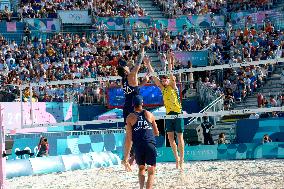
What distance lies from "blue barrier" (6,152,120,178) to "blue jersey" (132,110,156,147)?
6.85 meters

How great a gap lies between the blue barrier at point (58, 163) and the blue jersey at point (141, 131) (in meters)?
6.85

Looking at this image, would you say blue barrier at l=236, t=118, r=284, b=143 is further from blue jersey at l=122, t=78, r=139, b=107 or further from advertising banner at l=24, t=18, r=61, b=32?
advertising banner at l=24, t=18, r=61, b=32

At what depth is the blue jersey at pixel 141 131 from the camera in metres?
9.43

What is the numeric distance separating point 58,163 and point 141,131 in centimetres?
782

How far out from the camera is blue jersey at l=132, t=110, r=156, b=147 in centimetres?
943

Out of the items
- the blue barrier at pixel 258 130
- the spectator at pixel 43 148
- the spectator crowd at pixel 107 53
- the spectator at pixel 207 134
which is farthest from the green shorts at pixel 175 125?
the spectator crowd at pixel 107 53

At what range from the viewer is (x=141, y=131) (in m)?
9.45

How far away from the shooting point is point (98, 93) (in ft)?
87.6

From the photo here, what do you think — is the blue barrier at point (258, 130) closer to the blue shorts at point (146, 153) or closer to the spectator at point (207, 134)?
the spectator at point (207, 134)

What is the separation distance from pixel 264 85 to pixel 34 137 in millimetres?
10109

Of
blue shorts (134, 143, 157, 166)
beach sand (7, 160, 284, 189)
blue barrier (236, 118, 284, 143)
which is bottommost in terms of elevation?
blue barrier (236, 118, 284, 143)

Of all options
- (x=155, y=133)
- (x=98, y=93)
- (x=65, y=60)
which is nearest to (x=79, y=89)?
(x=98, y=93)

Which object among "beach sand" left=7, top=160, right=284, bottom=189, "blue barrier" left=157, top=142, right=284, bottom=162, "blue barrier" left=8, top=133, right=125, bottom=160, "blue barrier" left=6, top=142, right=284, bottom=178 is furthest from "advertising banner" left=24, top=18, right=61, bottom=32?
"beach sand" left=7, top=160, right=284, bottom=189

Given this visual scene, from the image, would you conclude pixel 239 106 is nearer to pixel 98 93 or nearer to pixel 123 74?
pixel 98 93
